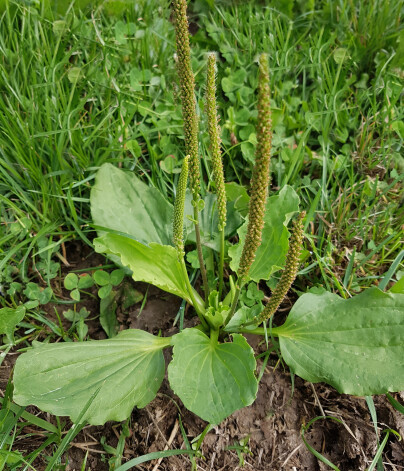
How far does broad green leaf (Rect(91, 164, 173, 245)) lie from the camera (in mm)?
2643

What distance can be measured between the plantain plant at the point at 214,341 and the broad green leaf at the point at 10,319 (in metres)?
0.30

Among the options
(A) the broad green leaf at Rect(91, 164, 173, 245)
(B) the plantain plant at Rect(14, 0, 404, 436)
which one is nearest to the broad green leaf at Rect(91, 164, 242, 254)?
(A) the broad green leaf at Rect(91, 164, 173, 245)

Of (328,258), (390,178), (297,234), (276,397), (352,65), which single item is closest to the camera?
(297,234)

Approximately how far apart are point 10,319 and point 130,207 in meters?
0.88

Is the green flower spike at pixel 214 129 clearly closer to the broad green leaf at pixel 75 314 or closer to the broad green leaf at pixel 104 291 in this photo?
the broad green leaf at pixel 104 291

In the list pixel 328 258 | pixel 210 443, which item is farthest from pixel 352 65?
pixel 210 443

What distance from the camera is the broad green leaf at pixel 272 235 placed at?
99.3 inches

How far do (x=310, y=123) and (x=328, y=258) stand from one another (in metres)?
1.03

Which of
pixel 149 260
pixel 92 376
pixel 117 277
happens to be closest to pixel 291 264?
pixel 149 260

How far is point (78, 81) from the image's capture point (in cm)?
320

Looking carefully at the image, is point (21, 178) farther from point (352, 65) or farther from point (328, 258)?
point (352, 65)

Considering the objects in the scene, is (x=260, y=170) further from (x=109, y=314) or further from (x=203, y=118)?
(x=203, y=118)

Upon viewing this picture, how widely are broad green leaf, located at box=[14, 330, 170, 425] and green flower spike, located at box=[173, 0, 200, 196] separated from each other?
2.72ft

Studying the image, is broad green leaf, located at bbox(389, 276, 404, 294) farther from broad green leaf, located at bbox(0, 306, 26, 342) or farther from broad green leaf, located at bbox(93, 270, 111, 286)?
broad green leaf, located at bbox(0, 306, 26, 342)
